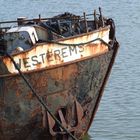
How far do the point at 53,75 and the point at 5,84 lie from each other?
90 centimetres

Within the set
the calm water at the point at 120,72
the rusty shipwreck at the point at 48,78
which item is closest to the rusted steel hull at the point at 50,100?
the rusty shipwreck at the point at 48,78

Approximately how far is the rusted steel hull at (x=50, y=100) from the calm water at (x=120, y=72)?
1.53m

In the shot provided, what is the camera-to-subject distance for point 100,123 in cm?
1200

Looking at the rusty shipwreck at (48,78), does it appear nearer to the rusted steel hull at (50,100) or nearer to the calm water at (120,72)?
the rusted steel hull at (50,100)

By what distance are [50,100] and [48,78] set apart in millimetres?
430

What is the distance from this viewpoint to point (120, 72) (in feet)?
52.5

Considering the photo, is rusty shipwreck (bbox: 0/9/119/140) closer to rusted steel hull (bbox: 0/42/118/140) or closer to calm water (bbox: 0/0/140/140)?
rusted steel hull (bbox: 0/42/118/140)

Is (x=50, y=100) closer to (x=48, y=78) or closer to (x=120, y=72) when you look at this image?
(x=48, y=78)

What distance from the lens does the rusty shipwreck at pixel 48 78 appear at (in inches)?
339

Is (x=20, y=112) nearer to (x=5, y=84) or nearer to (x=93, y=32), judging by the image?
(x=5, y=84)

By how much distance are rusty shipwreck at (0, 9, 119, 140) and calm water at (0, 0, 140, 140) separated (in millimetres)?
1493

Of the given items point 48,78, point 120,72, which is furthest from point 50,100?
point 120,72

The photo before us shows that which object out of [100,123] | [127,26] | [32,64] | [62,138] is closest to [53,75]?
[32,64]

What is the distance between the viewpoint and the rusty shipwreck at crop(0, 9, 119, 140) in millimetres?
8602
